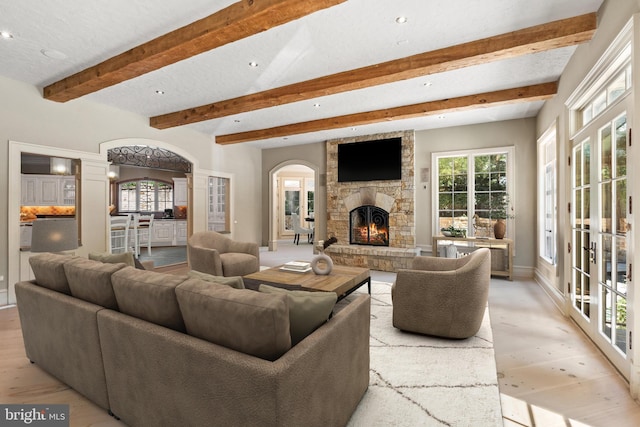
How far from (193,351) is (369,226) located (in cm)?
585

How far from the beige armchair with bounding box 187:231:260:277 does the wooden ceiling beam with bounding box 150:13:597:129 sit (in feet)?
6.76

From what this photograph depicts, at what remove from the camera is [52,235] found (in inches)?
119

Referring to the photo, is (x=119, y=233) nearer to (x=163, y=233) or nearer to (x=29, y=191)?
(x=163, y=233)

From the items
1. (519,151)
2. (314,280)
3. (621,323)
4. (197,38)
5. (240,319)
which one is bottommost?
(621,323)

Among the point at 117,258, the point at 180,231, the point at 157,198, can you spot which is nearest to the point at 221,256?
the point at 117,258

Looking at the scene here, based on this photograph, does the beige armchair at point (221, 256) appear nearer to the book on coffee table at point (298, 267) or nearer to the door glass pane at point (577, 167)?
the book on coffee table at point (298, 267)

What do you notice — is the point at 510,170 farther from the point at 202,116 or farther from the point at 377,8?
the point at 202,116

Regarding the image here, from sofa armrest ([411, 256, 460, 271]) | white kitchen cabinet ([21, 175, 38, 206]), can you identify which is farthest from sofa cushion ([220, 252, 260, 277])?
white kitchen cabinet ([21, 175, 38, 206])

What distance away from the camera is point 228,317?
4.36 ft

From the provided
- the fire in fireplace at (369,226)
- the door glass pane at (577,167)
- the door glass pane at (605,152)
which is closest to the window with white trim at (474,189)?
the fire in fireplace at (369,226)

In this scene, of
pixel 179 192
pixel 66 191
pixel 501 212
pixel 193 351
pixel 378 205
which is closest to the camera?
pixel 193 351

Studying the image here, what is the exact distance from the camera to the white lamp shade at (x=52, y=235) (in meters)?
2.96

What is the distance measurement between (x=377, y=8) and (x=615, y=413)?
10.4ft

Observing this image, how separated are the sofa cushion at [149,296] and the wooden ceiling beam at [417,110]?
436 centimetres
